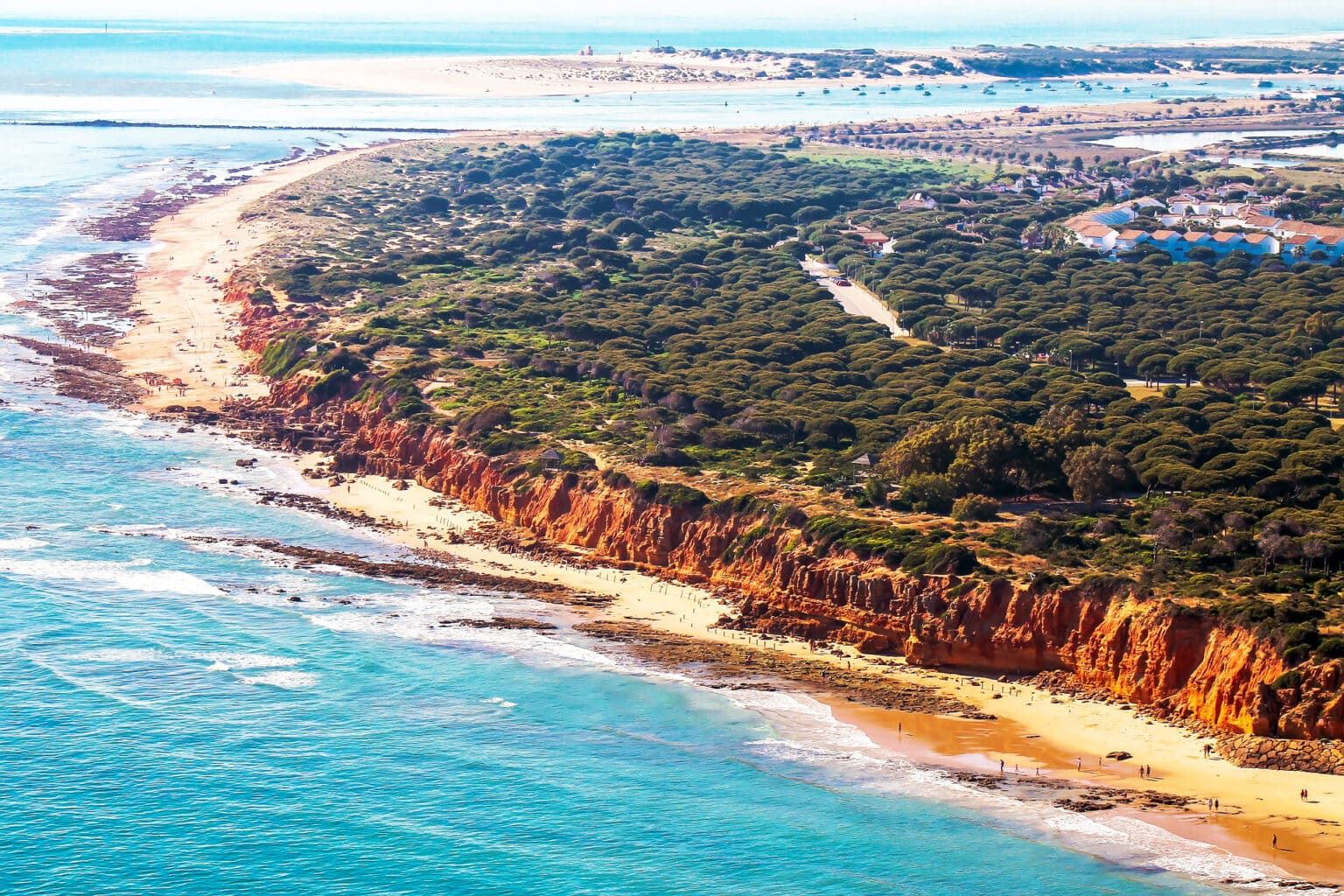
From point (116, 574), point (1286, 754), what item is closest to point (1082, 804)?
point (1286, 754)

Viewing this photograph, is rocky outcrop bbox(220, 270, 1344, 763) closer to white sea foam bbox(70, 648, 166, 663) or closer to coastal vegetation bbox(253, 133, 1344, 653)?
coastal vegetation bbox(253, 133, 1344, 653)

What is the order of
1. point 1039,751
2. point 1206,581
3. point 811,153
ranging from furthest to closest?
point 811,153 → point 1206,581 → point 1039,751

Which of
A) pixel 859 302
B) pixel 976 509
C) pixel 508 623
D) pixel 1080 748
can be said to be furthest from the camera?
pixel 859 302

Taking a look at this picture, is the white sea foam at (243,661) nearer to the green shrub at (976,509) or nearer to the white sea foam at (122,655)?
the white sea foam at (122,655)

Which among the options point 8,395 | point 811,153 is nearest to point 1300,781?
point 8,395

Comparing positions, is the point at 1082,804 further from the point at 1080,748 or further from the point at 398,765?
the point at 398,765

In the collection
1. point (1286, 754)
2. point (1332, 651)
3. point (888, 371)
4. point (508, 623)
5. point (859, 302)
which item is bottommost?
point (508, 623)

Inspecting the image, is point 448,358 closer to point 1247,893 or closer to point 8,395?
point 8,395
